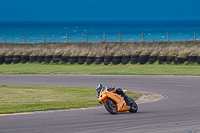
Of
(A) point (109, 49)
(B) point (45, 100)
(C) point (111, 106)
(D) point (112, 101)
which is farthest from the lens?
(A) point (109, 49)

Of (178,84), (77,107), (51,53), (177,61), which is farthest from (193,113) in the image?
(51,53)

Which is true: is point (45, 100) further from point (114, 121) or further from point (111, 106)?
point (114, 121)

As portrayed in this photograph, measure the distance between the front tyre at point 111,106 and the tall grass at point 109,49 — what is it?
23597mm

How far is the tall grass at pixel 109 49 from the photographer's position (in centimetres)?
3447

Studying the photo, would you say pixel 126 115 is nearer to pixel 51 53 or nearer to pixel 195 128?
pixel 195 128

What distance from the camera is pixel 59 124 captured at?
28.6ft

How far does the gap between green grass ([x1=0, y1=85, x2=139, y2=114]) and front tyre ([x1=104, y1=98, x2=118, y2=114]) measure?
2311 millimetres

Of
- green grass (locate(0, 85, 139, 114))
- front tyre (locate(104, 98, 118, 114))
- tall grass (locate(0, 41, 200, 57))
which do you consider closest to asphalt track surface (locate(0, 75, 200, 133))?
front tyre (locate(104, 98, 118, 114))

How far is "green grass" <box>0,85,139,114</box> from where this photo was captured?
12.2 meters

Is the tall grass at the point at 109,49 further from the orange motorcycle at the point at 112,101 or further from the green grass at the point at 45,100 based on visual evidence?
the orange motorcycle at the point at 112,101

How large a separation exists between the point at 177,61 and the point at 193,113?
2164 centimetres

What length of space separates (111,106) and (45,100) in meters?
4.84

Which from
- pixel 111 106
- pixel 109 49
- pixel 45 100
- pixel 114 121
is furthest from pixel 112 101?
pixel 109 49

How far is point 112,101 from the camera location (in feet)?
34.5
